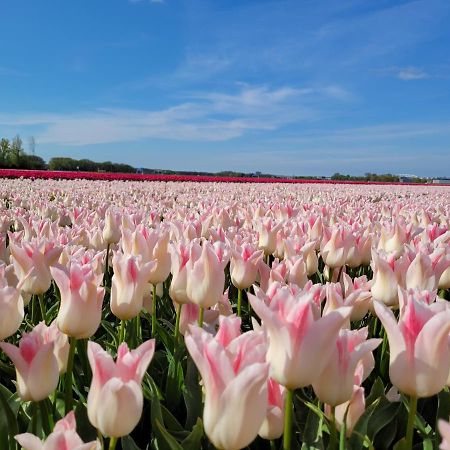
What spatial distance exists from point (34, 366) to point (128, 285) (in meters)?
0.51

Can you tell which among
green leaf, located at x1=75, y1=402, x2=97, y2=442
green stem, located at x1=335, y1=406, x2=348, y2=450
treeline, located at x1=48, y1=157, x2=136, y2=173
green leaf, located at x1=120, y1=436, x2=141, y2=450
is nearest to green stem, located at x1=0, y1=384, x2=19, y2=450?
green leaf, located at x1=75, y1=402, x2=97, y2=442

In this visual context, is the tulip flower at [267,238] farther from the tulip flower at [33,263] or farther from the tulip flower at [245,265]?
the tulip flower at [33,263]

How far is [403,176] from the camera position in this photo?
60.8 m

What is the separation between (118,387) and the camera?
3.47 ft

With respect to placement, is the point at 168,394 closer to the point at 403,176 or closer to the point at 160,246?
the point at 160,246

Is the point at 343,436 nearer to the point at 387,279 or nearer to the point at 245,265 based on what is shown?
the point at 387,279

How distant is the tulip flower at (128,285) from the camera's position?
1.76m

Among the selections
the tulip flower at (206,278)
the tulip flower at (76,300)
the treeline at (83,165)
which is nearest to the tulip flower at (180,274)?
the tulip flower at (206,278)

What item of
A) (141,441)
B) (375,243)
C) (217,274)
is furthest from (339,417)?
(375,243)

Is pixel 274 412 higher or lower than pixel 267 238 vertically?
lower

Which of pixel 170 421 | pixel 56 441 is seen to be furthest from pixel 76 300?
pixel 56 441

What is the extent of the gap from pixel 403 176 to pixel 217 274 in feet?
207

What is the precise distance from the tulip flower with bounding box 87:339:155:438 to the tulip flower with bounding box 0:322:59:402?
26cm

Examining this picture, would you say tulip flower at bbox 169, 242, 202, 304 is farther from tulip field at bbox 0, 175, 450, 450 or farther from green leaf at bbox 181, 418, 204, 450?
green leaf at bbox 181, 418, 204, 450
